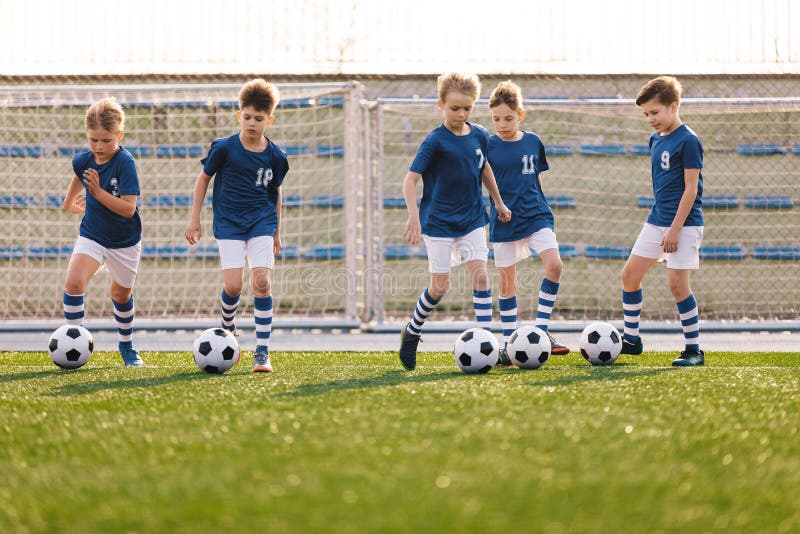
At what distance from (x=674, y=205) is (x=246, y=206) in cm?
243

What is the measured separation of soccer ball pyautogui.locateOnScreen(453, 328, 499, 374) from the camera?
4.34 metres

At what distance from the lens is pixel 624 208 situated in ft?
33.0

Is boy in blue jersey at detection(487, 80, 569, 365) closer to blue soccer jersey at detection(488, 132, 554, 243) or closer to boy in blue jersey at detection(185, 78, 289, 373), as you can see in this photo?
blue soccer jersey at detection(488, 132, 554, 243)

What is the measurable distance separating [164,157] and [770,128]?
7026 millimetres

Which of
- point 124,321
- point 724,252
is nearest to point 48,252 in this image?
point 124,321

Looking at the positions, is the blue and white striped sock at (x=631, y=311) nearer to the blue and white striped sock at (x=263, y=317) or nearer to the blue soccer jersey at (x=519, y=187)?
the blue soccer jersey at (x=519, y=187)

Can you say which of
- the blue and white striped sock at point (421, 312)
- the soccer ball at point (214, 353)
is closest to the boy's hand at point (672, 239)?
the blue and white striped sock at point (421, 312)

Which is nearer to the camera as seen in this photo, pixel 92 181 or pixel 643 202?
pixel 92 181

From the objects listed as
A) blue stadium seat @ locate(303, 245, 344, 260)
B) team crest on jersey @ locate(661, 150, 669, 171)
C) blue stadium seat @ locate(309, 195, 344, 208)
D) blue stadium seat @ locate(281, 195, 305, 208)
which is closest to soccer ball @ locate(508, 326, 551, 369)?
team crest on jersey @ locate(661, 150, 669, 171)

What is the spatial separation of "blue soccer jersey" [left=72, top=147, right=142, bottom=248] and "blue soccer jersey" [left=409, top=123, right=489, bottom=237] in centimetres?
166

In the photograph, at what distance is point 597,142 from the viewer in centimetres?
1012

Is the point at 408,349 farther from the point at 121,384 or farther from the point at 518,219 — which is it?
the point at 121,384
